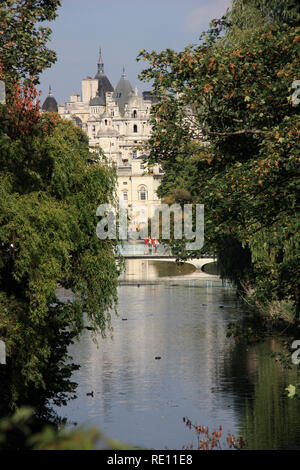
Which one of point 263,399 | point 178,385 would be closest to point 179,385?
point 178,385

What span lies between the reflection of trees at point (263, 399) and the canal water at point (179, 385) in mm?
23

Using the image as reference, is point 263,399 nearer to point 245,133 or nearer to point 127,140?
point 245,133

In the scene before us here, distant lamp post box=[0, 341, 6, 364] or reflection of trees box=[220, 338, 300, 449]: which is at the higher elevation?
distant lamp post box=[0, 341, 6, 364]

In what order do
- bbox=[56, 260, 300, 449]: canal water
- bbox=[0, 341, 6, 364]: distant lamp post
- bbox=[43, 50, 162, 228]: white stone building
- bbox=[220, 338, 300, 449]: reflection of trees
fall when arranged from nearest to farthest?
bbox=[0, 341, 6, 364]: distant lamp post → bbox=[220, 338, 300, 449]: reflection of trees → bbox=[56, 260, 300, 449]: canal water → bbox=[43, 50, 162, 228]: white stone building

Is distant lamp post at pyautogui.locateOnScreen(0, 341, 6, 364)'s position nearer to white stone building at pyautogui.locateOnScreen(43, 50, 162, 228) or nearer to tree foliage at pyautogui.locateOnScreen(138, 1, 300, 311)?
tree foliage at pyautogui.locateOnScreen(138, 1, 300, 311)

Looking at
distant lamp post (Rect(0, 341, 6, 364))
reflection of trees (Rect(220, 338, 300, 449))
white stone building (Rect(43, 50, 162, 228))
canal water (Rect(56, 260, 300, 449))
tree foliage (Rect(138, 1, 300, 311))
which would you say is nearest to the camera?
tree foliage (Rect(138, 1, 300, 311))

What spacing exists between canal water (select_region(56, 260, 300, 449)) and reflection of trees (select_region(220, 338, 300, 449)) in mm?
23

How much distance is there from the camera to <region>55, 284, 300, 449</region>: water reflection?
17.7 meters

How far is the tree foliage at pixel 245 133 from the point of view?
1188cm

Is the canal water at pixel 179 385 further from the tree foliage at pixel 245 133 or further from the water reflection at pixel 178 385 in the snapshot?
the tree foliage at pixel 245 133

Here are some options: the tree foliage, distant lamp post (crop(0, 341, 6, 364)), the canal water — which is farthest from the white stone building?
distant lamp post (crop(0, 341, 6, 364))

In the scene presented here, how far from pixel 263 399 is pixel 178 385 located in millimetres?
2861

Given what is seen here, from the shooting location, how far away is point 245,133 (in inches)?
561

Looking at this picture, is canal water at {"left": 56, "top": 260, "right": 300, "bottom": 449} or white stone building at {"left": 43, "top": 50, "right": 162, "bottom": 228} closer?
canal water at {"left": 56, "top": 260, "right": 300, "bottom": 449}
